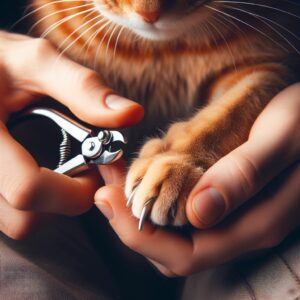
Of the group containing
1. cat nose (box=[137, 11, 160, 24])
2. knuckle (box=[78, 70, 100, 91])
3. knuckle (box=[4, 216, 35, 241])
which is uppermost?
cat nose (box=[137, 11, 160, 24])

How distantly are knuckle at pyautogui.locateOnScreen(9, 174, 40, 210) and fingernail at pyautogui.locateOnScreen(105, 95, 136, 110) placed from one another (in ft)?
0.36

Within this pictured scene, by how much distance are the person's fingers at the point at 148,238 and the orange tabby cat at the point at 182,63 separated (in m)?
0.02

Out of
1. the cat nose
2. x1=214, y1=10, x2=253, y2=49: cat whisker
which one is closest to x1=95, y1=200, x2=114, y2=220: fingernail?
the cat nose

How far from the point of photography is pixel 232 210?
19.7 inches

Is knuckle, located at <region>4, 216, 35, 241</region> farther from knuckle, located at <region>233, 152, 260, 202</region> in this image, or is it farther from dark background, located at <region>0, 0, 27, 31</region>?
dark background, located at <region>0, 0, 27, 31</region>

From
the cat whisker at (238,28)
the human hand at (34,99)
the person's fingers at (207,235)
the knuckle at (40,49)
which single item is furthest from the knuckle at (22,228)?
the cat whisker at (238,28)

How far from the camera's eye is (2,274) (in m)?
0.54

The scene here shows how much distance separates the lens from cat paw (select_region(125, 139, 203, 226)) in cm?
50

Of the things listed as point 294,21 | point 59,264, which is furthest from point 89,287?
point 294,21

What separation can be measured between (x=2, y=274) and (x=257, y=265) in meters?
0.28

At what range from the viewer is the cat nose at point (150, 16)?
56 centimetres

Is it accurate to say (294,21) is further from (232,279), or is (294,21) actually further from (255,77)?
(232,279)

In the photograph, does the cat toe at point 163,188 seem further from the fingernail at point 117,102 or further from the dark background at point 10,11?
the dark background at point 10,11

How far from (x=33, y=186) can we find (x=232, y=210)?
204mm
